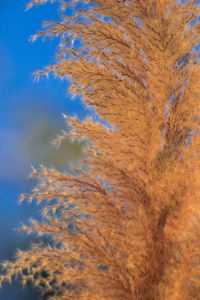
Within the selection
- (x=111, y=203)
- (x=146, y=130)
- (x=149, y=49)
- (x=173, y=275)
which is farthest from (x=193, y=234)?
(x=149, y=49)

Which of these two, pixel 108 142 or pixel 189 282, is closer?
pixel 189 282

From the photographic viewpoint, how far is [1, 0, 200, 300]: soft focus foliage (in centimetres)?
555

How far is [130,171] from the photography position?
579cm

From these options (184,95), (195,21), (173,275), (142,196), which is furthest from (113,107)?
(173,275)

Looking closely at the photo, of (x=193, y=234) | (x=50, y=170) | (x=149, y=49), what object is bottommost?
(x=193, y=234)

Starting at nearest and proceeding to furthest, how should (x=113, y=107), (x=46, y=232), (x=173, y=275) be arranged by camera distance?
(x=173, y=275), (x=46, y=232), (x=113, y=107)

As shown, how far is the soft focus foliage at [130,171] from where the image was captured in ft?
18.2

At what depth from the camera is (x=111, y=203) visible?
5.77 m

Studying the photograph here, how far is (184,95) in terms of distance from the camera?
6078 millimetres

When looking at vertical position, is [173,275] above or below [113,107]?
below

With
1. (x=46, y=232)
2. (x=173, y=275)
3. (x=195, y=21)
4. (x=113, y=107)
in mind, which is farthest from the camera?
(x=195, y=21)

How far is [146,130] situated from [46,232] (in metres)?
2.24

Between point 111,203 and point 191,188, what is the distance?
4.05 ft

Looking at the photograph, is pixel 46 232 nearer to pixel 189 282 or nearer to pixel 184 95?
pixel 189 282
